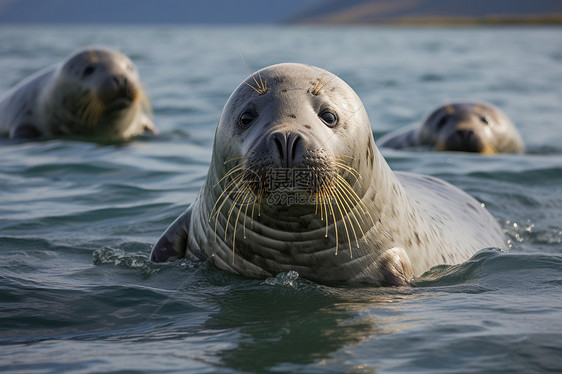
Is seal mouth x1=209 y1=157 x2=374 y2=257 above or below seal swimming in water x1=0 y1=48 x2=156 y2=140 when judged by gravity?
below

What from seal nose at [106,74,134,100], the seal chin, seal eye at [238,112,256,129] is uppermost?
seal nose at [106,74,134,100]

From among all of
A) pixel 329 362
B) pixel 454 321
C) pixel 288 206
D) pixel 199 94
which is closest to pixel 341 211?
pixel 288 206

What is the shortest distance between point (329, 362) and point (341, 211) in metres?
1.24

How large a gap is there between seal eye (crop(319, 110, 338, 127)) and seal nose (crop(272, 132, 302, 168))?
45 centimetres

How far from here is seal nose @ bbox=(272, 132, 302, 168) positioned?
374 centimetres

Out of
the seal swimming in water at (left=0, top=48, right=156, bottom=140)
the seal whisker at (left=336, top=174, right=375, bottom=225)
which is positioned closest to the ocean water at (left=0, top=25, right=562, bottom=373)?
the seal whisker at (left=336, top=174, right=375, bottom=225)

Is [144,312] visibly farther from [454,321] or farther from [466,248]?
[466,248]

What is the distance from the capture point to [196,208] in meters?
4.82

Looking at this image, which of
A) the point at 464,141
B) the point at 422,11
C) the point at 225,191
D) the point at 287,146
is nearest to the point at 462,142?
the point at 464,141

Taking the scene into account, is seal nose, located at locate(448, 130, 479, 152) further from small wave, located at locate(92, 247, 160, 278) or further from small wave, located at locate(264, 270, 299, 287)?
small wave, located at locate(264, 270, 299, 287)

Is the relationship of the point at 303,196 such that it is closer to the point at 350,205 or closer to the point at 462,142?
the point at 350,205

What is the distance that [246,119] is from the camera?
13.9 feet

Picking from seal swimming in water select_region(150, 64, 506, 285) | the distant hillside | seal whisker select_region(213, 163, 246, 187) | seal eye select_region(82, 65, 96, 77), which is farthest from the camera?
the distant hillside

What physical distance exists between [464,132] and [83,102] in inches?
184
